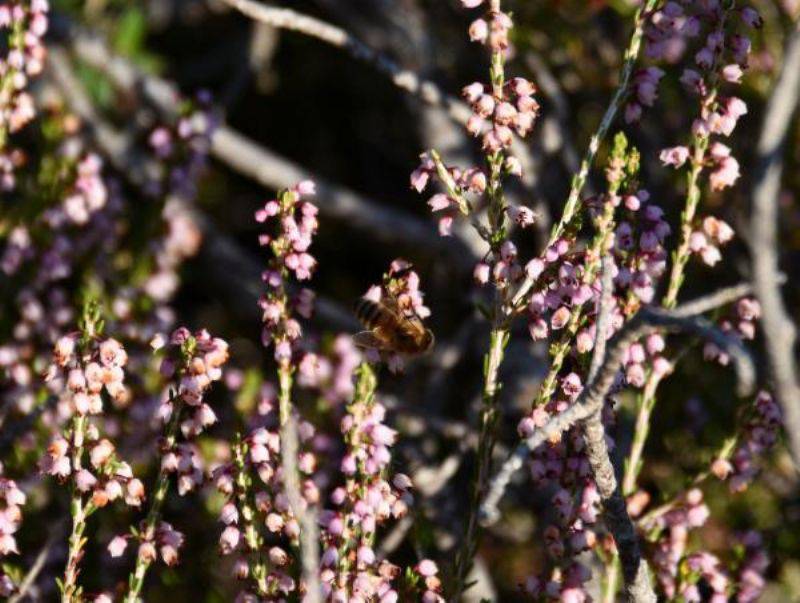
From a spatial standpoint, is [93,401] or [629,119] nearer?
[93,401]

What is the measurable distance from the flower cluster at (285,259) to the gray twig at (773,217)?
1224mm

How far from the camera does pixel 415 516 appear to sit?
327 cm

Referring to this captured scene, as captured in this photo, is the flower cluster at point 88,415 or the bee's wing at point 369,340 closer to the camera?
the flower cluster at point 88,415

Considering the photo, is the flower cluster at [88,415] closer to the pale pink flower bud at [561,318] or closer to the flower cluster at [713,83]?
the pale pink flower bud at [561,318]

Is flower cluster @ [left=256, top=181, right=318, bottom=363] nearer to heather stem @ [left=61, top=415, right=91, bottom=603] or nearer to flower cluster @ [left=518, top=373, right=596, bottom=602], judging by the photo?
heather stem @ [left=61, top=415, right=91, bottom=603]

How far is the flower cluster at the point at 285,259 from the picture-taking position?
2697 mm

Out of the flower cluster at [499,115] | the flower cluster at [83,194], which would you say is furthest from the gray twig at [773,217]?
the flower cluster at [83,194]

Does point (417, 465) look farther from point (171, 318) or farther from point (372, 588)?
point (372, 588)

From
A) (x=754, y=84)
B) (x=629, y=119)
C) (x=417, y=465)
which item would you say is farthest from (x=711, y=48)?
(x=754, y=84)

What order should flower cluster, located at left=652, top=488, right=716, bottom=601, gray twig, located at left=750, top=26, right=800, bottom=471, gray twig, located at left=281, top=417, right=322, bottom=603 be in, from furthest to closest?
1. flower cluster, located at left=652, top=488, right=716, bottom=601
2. gray twig, located at left=281, top=417, right=322, bottom=603
3. gray twig, located at left=750, top=26, right=800, bottom=471

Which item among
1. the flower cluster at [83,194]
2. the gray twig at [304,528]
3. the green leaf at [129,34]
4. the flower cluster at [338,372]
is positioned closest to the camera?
the gray twig at [304,528]

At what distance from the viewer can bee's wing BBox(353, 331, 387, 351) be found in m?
2.99

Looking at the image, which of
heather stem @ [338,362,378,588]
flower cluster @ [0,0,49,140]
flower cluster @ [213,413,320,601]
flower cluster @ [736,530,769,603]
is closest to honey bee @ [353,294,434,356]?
heather stem @ [338,362,378,588]

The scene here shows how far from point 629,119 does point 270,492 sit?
1.34m
